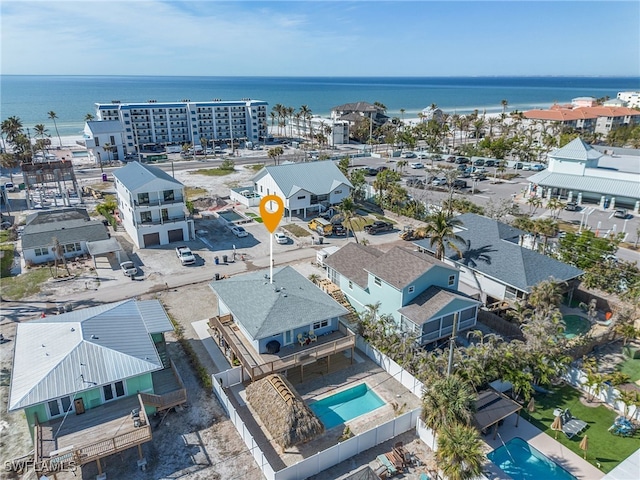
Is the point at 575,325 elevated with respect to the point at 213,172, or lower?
lower

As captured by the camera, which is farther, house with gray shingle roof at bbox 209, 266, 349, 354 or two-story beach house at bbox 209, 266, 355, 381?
house with gray shingle roof at bbox 209, 266, 349, 354

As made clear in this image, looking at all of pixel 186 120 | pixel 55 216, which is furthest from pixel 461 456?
pixel 186 120

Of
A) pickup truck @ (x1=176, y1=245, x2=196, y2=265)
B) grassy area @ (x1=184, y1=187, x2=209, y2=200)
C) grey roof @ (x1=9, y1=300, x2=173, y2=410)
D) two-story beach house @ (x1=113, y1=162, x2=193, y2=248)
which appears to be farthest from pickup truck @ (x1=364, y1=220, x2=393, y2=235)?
grey roof @ (x1=9, y1=300, x2=173, y2=410)

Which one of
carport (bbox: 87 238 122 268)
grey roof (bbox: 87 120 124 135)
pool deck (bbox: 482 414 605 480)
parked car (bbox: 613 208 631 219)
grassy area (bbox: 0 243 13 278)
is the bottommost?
pool deck (bbox: 482 414 605 480)

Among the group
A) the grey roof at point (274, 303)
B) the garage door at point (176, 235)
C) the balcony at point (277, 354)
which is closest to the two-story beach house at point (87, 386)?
the balcony at point (277, 354)

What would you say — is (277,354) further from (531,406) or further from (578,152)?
(578,152)

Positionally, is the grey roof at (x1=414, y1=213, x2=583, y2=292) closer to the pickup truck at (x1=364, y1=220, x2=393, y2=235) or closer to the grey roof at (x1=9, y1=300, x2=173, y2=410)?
the pickup truck at (x1=364, y1=220, x2=393, y2=235)
